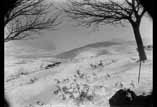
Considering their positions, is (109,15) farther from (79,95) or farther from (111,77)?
(79,95)

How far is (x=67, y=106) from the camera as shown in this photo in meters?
6.00

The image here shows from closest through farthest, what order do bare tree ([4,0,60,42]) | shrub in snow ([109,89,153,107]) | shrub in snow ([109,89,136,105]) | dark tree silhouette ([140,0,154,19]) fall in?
dark tree silhouette ([140,0,154,19]) → shrub in snow ([109,89,153,107]) → shrub in snow ([109,89,136,105]) → bare tree ([4,0,60,42])

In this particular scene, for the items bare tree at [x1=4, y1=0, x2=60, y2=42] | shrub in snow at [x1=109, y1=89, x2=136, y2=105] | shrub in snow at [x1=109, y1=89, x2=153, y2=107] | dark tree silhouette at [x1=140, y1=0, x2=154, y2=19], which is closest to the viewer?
dark tree silhouette at [x1=140, y1=0, x2=154, y2=19]

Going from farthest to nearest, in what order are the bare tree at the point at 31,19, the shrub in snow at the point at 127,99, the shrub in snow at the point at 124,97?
the bare tree at the point at 31,19
the shrub in snow at the point at 124,97
the shrub in snow at the point at 127,99

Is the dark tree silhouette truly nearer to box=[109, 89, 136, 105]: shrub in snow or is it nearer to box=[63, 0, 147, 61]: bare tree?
box=[109, 89, 136, 105]: shrub in snow

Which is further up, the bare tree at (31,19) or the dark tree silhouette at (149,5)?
the dark tree silhouette at (149,5)

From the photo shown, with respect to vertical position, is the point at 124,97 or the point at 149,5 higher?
the point at 149,5

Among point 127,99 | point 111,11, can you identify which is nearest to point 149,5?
point 127,99

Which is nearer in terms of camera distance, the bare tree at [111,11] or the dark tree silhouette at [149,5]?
the dark tree silhouette at [149,5]

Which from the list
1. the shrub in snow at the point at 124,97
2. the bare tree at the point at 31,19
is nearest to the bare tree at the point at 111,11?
the bare tree at the point at 31,19

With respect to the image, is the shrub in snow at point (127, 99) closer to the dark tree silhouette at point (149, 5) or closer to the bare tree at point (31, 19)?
the dark tree silhouette at point (149, 5)

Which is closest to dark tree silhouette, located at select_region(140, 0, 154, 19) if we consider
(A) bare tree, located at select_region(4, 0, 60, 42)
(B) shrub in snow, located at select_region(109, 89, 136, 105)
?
(B) shrub in snow, located at select_region(109, 89, 136, 105)

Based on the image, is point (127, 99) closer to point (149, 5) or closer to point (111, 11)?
point (149, 5)
